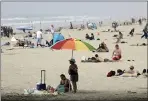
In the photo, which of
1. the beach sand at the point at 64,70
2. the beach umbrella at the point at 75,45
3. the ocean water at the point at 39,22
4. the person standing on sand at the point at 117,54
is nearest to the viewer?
the beach umbrella at the point at 75,45

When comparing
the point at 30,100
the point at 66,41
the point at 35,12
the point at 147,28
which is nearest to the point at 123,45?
the point at 147,28

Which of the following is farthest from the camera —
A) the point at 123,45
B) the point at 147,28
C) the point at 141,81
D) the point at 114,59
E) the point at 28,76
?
the point at 147,28

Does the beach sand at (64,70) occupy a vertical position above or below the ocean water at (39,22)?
below

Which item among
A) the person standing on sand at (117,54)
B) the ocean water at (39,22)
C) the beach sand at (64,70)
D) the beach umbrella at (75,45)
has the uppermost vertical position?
the ocean water at (39,22)

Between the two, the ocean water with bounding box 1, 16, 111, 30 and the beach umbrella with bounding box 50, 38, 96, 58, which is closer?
the beach umbrella with bounding box 50, 38, 96, 58

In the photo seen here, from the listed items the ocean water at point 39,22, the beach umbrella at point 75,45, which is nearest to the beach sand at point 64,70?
the beach umbrella at point 75,45

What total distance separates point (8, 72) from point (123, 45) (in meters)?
11.7

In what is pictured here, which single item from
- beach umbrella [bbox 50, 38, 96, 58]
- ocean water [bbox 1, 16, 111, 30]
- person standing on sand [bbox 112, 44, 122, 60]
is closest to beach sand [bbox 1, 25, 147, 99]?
person standing on sand [bbox 112, 44, 122, 60]

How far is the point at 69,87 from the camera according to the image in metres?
12.0

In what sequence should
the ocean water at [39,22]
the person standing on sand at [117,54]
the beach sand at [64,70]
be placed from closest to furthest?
the beach sand at [64,70]
the person standing on sand at [117,54]
the ocean water at [39,22]

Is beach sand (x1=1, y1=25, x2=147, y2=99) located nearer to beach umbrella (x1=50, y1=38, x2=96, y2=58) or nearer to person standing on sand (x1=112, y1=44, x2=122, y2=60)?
person standing on sand (x1=112, y1=44, x2=122, y2=60)

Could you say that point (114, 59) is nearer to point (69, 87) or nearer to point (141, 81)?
point (141, 81)

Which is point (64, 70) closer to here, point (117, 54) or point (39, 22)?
point (117, 54)

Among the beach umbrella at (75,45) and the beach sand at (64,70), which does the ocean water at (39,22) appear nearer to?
the beach sand at (64,70)
